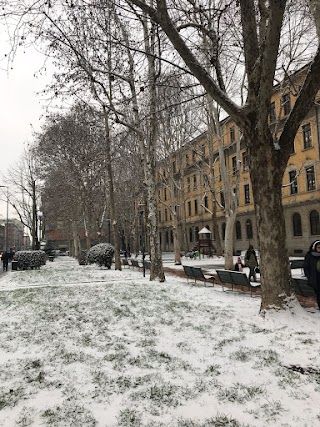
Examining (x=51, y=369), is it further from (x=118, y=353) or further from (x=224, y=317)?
(x=224, y=317)

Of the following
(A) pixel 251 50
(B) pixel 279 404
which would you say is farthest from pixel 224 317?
(A) pixel 251 50

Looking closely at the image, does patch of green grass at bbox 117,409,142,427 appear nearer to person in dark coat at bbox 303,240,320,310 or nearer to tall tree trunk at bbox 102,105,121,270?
person in dark coat at bbox 303,240,320,310

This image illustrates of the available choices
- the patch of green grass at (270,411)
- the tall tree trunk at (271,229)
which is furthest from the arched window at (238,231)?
the patch of green grass at (270,411)

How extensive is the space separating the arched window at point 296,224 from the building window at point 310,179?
9.46 feet

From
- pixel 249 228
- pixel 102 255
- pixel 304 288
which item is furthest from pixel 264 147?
pixel 249 228

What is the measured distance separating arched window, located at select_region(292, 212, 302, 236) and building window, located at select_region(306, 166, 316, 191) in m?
2.88

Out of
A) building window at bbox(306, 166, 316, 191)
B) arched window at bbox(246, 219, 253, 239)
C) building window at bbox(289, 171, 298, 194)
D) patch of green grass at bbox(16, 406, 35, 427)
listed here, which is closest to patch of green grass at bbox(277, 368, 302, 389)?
patch of green grass at bbox(16, 406, 35, 427)

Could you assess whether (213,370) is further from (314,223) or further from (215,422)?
(314,223)

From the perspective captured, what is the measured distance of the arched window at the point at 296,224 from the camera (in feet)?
103

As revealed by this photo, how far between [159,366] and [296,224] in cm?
3007

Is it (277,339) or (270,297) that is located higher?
(270,297)

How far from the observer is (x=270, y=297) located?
22.9ft

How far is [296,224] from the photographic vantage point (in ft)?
105

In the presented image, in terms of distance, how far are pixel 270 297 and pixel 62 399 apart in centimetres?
464
